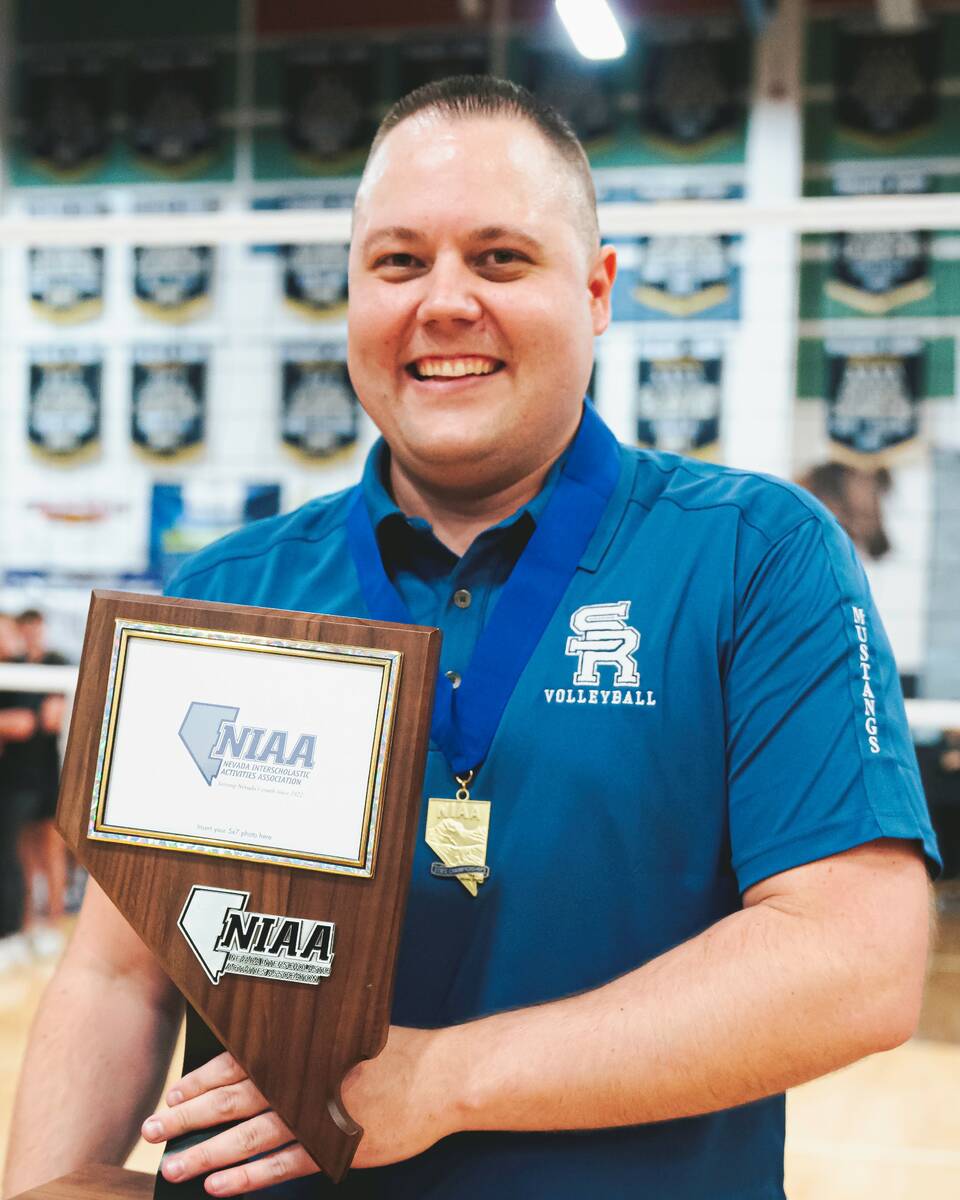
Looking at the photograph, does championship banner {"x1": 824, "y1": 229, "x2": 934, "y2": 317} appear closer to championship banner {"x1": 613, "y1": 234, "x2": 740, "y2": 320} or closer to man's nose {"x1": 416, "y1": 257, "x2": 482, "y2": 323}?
championship banner {"x1": 613, "y1": 234, "x2": 740, "y2": 320}

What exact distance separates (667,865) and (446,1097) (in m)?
0.26

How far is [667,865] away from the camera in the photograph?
3.55 feet

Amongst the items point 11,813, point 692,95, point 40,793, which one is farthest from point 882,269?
point 11,813

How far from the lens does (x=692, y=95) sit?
208 inches

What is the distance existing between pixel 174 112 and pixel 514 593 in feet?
17.0

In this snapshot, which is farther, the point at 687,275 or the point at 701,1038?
the point at 687,275

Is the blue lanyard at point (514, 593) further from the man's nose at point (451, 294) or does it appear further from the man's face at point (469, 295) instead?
the man's nose at point (451, 294)

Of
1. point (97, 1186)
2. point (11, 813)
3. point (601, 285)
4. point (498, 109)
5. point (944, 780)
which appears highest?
point (498, 109)

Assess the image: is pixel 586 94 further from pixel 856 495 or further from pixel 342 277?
pixel 856 495

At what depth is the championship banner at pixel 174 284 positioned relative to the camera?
5.50m

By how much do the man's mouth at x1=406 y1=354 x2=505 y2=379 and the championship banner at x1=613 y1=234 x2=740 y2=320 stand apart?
13.0ft

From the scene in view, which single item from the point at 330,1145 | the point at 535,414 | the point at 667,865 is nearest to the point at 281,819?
the point at 330,1145

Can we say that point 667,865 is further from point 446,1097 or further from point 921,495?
point 921,495

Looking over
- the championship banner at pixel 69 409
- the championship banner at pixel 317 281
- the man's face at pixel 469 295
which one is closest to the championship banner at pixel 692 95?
the championship banner at pixel 317 281
